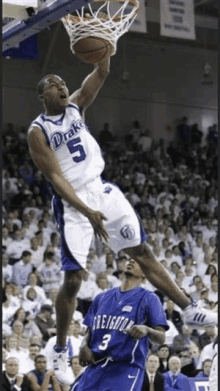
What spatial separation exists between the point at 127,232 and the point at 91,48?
1.23 metres

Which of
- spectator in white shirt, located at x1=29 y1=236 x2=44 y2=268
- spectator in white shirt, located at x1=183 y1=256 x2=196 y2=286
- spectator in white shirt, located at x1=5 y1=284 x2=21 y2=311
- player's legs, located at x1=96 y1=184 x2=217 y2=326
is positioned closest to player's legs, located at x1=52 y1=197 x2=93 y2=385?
player's legs, located at x1=96 y1=184 x2=217 y2=326

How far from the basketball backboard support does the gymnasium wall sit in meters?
13.9

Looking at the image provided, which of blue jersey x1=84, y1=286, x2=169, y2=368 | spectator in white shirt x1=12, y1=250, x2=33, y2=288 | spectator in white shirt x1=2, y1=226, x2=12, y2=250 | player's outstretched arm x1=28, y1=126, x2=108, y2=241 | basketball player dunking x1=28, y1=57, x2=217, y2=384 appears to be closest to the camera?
player's outstretched arm x1=28, y1=126, x2=108, y2=241

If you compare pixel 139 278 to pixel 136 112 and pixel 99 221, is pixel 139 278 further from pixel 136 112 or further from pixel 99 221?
pixel 136 112

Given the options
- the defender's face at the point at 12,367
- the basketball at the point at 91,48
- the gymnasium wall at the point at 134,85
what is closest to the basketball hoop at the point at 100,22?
the basketball at the point at 91,48

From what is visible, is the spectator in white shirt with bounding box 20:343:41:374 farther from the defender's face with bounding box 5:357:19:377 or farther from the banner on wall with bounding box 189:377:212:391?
the banner on wall with bounding box 189:377:212:391

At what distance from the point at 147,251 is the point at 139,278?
863 millimetres

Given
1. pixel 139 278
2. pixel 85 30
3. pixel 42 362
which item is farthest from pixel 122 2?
pixel 42 362

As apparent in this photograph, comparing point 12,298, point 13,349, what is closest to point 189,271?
point 12,298

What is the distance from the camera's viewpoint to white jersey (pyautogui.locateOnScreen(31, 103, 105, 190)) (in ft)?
17.2

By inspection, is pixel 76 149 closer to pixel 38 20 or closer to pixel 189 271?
pixel 38 20

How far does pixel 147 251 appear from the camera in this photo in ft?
17.5

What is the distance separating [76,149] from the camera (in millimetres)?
5297

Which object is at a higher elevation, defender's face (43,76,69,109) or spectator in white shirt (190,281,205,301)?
defender's face (43,76,69,109)
